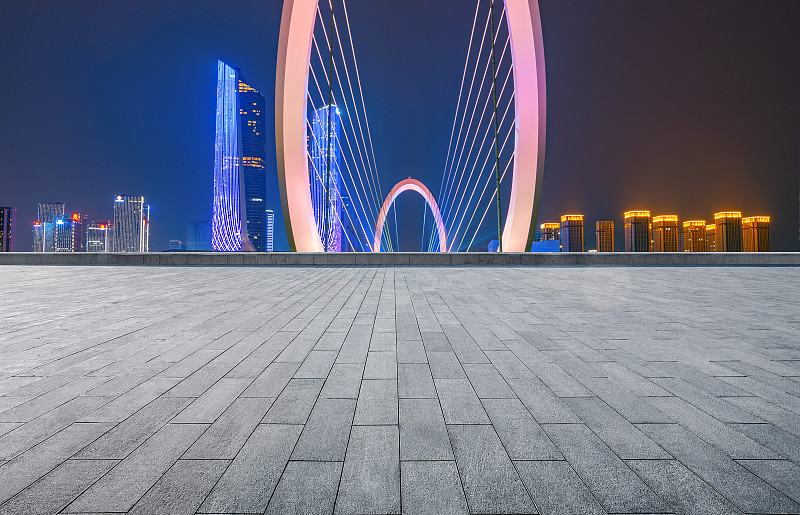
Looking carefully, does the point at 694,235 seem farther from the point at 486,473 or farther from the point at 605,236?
the point at 486,473

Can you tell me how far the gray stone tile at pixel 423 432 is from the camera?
2.10 m

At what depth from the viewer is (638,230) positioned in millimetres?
95125

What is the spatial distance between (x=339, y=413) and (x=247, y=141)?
144701mm

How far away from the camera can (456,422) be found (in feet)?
8.07

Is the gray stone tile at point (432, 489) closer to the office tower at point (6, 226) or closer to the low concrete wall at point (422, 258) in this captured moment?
the low concrete wall at point (422, 258)

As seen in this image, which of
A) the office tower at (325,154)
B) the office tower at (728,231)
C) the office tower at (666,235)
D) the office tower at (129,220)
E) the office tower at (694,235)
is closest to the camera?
the office tower at (325,154)

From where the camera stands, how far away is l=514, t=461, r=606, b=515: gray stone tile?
5.48 ft

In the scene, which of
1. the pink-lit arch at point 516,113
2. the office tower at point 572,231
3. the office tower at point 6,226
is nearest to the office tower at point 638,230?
the office tower at point 572,231

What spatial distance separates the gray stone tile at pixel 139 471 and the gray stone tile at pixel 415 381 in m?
1.31

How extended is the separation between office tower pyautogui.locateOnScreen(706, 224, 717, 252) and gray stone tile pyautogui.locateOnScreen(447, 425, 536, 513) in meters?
110

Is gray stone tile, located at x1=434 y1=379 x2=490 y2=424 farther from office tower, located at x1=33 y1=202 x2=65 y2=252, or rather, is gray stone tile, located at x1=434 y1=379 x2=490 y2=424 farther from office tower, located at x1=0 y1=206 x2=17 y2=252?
office tower, located at x1=33 y1=202 x2=65 y2=252

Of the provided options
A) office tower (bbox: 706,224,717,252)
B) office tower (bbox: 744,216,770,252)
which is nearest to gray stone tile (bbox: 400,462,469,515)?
office tower (bbox: 744,216,770,252)

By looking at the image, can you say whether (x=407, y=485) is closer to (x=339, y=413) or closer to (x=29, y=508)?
(x=339, y=413)

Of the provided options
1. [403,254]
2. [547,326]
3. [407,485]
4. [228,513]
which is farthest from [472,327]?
[403,254]
